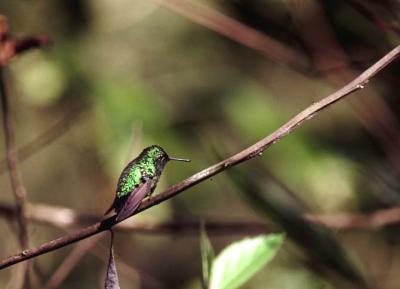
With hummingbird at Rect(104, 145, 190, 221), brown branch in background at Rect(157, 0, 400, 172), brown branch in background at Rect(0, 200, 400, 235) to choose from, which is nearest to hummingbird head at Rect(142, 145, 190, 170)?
hummingbird at Rect(104, 145, 190, 221)

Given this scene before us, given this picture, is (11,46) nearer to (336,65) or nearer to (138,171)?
(138,171)

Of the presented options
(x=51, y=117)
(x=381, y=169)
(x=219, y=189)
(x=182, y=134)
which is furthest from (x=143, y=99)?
(x=51, y=117)

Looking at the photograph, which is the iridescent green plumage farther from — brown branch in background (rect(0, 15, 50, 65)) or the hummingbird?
brown branch in background (rect(0, 15, 50, 65))

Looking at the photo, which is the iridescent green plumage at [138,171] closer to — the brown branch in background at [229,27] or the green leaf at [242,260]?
the green leaf at [242,260]

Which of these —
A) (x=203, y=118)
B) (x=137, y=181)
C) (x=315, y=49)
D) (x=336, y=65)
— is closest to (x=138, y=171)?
(x=137, y=181)

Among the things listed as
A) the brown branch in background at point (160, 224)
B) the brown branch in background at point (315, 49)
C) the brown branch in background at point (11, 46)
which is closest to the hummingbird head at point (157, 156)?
the brown branch in background at point (11, 46)
